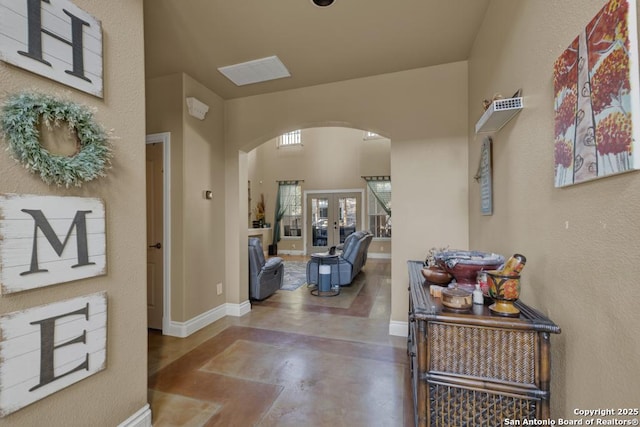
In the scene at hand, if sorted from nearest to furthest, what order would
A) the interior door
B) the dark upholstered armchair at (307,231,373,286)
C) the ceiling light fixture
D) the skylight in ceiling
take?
the ceiling light fixture, the skylight in ceiling, the interior door, the dark upholstered armchair at (307,231,373,286)

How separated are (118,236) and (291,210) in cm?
810

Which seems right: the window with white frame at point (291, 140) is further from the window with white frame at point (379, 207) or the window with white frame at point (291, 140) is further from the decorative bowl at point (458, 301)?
the decorative bowl at point (458, 301)

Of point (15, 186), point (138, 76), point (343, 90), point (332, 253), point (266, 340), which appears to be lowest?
Answer: point (266, 340)

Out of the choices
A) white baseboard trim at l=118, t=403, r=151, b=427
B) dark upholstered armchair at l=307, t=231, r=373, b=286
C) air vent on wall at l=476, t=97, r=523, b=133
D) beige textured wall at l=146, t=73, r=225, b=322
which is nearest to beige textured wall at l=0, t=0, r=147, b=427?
white baseboard trim at l=118, t=403, r=151, b=427

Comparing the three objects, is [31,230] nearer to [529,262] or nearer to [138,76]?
[138,76]

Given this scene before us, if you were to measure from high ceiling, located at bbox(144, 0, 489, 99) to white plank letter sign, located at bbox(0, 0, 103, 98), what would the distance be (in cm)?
89

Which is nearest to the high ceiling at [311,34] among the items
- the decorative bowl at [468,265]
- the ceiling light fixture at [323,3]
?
the ceiling light fixture at [323,3]

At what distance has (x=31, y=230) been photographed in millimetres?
1155

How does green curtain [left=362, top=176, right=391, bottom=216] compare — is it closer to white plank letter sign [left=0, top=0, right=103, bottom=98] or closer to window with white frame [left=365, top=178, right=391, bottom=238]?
window with white frame [left=365, top=178, right=391, bottom=238]

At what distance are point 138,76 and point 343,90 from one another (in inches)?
84.2

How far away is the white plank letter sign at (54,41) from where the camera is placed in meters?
1.12

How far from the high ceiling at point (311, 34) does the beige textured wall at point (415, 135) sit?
179 mm

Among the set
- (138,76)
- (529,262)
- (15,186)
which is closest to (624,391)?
(529,262)

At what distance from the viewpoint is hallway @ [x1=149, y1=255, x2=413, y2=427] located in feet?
5.86
